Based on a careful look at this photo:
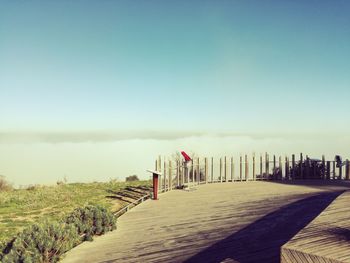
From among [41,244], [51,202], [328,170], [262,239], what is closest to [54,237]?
[41,244]

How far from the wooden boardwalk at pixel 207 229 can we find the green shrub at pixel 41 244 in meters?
0.34

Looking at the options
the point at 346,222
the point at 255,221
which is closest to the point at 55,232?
the point at 255,221

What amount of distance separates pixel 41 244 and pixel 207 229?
4474mm

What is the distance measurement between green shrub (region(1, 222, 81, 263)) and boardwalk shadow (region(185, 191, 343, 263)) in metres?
3.29

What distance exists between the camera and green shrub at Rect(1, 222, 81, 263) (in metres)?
7.64

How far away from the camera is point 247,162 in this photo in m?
21.7

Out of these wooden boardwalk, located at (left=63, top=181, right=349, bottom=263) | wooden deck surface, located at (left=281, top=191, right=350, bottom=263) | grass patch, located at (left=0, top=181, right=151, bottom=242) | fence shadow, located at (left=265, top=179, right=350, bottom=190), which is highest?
wooden deck surface, located at (left=281, top=191, right=350, bottom=263)

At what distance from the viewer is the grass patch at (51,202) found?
15384 millimetres

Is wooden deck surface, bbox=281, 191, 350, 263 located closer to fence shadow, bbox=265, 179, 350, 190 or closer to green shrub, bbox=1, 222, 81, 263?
green shrub, bbox=1, 222, 81, 263

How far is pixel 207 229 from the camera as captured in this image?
984 centimetres

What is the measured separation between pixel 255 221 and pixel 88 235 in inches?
195

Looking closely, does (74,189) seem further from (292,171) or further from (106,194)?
(292,171)

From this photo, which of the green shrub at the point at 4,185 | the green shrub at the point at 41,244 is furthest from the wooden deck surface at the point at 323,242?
the green shrub at the point at 4,185

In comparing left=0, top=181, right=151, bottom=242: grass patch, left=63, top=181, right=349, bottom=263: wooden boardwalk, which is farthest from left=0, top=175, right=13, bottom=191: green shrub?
left=63, top=181, right=349, bottom=263: wooden boardwalk
